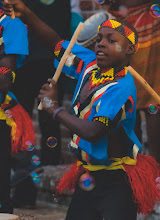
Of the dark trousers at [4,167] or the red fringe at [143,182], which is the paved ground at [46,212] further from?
the red fringe at [143,182]

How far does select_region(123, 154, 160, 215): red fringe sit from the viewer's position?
2484 millimetres

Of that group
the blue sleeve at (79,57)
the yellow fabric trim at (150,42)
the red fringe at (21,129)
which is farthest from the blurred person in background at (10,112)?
the yellow fabric trim at (150,42)

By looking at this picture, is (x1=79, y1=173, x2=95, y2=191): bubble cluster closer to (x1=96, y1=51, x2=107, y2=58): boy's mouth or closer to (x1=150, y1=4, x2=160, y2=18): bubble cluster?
(x1=96, y1=51, x2=107, y2=58): boy's mouth

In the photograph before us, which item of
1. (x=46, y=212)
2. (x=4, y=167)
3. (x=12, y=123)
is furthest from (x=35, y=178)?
(x=12, y=123)

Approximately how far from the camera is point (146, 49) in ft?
10.9

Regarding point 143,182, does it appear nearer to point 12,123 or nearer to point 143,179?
point 143,179

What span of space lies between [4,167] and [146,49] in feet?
3.67

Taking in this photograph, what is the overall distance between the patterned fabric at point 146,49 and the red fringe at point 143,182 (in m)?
0.78

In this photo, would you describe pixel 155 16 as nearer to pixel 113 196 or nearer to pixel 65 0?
pixel 65 0

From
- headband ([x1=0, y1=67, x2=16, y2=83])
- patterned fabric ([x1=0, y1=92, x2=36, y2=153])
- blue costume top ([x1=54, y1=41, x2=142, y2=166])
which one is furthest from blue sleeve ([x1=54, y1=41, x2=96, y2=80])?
patterned fabric ([x1=0, y1=92, x2=36, y2=153])

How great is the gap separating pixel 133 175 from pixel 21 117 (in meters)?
0.81

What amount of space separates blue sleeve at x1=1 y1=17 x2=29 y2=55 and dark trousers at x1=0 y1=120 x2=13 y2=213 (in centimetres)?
40

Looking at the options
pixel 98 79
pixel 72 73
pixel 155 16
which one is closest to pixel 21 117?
pixel 72 73

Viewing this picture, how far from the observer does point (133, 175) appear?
2496mm
